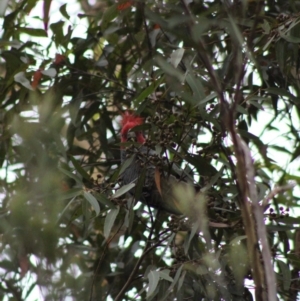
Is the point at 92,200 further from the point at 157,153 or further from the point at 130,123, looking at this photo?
Result: the point at 130,123

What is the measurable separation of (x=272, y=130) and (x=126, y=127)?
78cm

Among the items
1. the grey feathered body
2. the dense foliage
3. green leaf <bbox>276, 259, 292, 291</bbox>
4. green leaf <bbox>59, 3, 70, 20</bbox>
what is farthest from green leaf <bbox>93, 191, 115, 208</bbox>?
green leaf <bbox>59, 3, 70, 20</bbox>

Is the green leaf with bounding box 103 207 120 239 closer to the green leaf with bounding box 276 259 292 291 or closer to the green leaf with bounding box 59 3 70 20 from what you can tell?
the green leaf with bounding box 276 259 292 291

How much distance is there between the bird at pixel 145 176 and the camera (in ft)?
8.09

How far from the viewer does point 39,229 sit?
1.47 meters

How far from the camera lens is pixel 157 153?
243cm

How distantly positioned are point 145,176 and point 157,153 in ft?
0.90

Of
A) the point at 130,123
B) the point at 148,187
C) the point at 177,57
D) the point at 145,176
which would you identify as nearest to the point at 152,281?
the point at 145,176

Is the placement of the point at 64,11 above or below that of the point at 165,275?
above

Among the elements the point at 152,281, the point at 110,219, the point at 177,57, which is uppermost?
the point at 177,57

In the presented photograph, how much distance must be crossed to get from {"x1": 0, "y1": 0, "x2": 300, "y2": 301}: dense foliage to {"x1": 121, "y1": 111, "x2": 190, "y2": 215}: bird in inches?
2.1

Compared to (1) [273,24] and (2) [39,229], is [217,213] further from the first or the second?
(2) [39,229]

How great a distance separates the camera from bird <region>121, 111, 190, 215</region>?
8.09 ft

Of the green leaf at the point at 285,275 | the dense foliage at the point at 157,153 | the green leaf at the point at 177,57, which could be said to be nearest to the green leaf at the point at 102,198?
the dense foliage at the point at 157,153
